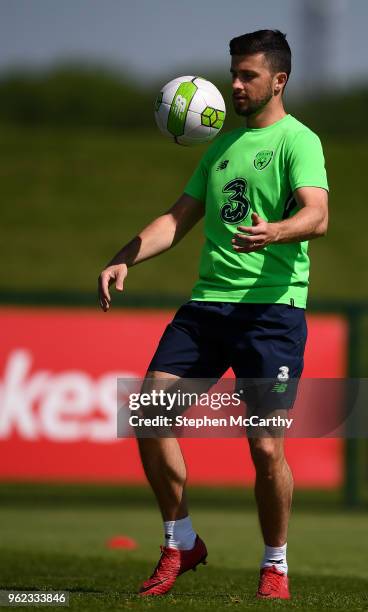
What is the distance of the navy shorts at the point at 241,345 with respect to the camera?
18.6ft

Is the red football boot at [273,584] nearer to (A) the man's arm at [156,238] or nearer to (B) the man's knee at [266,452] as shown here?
(B) the man's knee at [266,452]

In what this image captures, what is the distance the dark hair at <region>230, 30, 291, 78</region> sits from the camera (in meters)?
5.76

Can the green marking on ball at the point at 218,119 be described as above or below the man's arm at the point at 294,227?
above

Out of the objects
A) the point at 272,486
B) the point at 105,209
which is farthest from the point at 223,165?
the point at 105,209

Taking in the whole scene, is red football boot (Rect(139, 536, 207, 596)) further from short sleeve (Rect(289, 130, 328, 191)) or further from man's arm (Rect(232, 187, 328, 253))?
short sleeve (Rect(289, 130, 328, 191))

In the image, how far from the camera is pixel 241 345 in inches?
225

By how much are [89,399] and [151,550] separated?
3132 millimetres

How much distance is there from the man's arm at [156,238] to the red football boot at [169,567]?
4.04 ft

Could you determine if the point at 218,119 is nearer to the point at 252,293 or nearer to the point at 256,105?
the point at 256,105

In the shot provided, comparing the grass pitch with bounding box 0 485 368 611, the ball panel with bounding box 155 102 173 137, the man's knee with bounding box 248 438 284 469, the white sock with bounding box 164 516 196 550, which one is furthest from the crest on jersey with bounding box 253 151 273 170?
the grass pitch with bounding box 0 485 368 611

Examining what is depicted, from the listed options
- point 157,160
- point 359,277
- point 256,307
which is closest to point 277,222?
point 256,307

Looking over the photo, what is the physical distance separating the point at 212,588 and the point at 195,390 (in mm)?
1255

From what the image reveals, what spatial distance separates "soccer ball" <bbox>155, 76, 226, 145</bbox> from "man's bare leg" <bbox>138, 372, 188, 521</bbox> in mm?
1222

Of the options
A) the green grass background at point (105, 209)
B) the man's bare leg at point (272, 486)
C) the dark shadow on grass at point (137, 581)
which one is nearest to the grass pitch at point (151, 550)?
the dark shadow on grass at point (137, 581)
